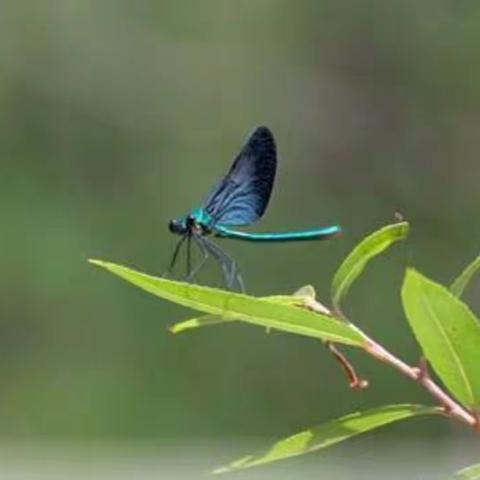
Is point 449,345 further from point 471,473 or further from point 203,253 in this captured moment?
point 203,253

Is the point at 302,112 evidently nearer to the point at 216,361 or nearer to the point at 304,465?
the point at 216,361

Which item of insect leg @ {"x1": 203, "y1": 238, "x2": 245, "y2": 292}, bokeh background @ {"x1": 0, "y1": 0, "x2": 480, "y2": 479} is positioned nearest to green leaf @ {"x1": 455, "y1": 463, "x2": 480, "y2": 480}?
insect leg @ {"x1": 203, "y1": 238, "x2": 245, "y2": 292}

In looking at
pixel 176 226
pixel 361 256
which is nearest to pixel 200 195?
pixel 176 226

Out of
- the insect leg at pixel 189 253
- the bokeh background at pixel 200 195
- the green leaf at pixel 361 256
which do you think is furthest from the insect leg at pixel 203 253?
the bokeh background at pixel 200 195

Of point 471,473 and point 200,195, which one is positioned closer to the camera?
point 471,473

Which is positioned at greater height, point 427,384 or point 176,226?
point 176,226

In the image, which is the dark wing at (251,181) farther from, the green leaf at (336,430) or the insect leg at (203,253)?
the green leaf at (336,430)

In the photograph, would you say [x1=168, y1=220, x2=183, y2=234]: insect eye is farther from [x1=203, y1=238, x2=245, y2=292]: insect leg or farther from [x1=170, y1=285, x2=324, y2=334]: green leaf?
[x1=170, y1=285, x2=324, y2=334]: green leaf
